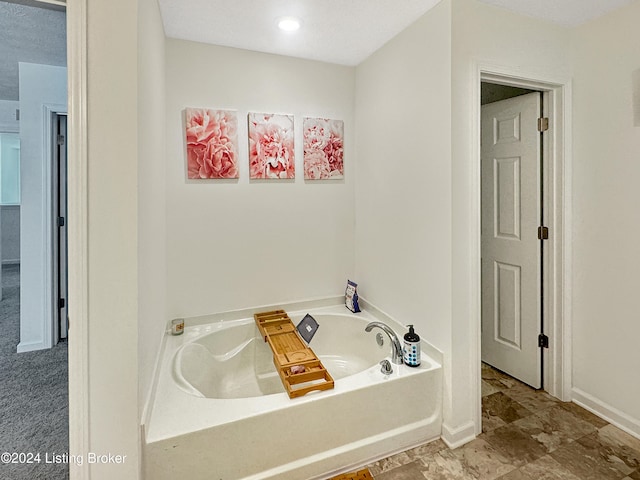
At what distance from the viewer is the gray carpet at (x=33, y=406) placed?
170 cm

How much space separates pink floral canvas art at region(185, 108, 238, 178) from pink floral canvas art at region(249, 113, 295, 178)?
127 mm

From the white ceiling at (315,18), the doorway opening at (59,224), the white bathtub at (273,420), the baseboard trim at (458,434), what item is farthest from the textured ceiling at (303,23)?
the baseboard trim at (458,434)

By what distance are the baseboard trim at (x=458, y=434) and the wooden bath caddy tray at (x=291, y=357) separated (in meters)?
0.74

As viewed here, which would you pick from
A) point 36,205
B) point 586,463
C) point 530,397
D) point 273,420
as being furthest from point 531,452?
point 36,205

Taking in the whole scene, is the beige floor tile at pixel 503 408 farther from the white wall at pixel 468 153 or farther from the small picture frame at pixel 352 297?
the small picture frame at pixel 352 297

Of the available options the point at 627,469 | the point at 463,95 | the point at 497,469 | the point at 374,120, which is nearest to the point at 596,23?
the point at 463,95

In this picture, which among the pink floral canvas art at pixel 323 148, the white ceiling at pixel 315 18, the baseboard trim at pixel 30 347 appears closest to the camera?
the white ceiling at pixel 315 18

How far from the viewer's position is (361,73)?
104 inches

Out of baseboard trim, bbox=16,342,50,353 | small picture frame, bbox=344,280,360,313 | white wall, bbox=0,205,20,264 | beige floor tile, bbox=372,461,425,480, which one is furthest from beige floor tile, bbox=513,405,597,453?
white wall, bbox=0,205,20,264

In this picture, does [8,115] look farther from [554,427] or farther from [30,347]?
[554,427]

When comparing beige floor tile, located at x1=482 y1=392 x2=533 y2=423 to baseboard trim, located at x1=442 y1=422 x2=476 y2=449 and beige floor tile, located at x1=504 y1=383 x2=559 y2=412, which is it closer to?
beige floor tile, located at x1=504 y1=383 x2=559 y2=412

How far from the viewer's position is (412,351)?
188cm

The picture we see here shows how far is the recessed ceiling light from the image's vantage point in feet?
6.51

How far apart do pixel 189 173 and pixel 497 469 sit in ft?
8.07
